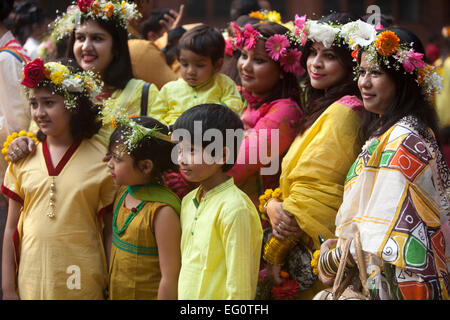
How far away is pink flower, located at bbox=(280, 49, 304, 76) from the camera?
3561mm

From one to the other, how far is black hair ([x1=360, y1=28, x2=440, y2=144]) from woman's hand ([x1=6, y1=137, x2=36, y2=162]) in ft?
6.21

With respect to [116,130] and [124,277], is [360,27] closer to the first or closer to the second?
[116,130]

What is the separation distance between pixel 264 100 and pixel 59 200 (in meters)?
1.34

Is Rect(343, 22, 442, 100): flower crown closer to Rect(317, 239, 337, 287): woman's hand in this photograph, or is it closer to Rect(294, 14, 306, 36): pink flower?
Rect(294, 14, 306, 36): pink flower

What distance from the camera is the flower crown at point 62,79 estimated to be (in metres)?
3.23

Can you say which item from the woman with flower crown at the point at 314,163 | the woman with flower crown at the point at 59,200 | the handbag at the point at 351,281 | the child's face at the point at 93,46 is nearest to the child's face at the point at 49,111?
the woman with flower crown at the point at 59,200

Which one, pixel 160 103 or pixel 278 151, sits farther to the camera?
pixel 160 103

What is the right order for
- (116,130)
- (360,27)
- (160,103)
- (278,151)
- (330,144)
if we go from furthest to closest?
1. (160,103)
2. (278,151)
3. (116,130)
4. (330,144)
5. (360,27)

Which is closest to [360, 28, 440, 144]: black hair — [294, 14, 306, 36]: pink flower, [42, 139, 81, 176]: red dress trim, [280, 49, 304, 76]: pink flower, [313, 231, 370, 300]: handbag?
[313, 231, 370, 300]: handbag

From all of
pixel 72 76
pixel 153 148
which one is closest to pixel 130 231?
pixel 153 148

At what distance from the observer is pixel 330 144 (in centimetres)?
300

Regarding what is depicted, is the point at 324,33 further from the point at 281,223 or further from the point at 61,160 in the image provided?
the point at 61,160

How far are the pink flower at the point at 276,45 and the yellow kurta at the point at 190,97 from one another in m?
0.40
